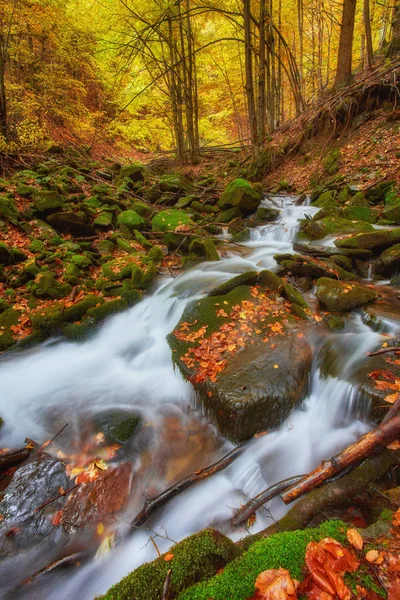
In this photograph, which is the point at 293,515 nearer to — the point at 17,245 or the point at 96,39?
the point at 17,245

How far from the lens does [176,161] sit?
17.7m

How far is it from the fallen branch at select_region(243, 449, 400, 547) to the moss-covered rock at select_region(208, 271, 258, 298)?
3.93 metres

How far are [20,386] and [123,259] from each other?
4.13 meters

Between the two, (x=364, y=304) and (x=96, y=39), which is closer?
(x=364, y=304)

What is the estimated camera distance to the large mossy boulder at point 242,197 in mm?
10594

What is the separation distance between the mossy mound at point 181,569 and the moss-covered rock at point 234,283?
4.41m

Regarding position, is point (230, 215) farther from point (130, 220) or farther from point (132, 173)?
point (132, 173)

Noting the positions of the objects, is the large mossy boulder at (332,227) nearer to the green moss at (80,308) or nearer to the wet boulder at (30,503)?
the green moss at (80,308)

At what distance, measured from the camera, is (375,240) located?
6531mm

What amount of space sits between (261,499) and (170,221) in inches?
337

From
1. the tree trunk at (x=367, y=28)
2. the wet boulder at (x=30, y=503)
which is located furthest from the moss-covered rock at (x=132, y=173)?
the wet boulder at (x=30, y=503)

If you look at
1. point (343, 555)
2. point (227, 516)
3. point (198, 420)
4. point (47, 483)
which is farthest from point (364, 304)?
point (47, 483)

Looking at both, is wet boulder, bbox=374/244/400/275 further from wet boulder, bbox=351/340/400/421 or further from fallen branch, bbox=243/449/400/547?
fallen branch, bbox=243/449/400/547

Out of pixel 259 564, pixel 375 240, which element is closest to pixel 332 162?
Answer: pixel 375 240
